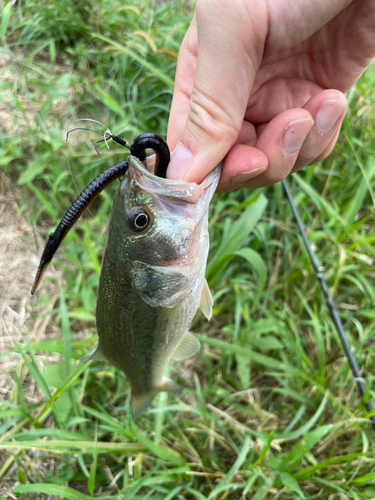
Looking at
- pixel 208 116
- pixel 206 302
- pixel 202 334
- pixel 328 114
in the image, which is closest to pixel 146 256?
pixel 206 302

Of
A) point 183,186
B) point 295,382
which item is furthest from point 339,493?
point 183,186

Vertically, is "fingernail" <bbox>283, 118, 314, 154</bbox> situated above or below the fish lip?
above

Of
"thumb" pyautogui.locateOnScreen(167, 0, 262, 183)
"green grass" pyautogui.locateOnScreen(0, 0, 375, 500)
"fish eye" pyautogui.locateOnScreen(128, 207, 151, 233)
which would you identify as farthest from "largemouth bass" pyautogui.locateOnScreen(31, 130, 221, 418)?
"green grass" pyautogui.locateOnScreen(0, 0, 375, 500)

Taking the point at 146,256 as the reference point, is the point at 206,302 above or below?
below

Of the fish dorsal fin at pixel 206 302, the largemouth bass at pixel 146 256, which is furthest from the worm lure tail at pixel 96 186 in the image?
the fish dorsal fin at pixel 206 302

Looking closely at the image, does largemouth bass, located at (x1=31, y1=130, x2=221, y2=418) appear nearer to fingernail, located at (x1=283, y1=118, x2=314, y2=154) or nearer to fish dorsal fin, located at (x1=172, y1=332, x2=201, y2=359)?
fish dorsal fin, located at (x1=172, y1=332, x2=201, y2=359)

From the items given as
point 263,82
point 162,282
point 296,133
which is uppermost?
point 263,82

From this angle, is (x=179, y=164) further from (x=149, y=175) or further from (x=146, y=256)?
(x=146, y=256)
